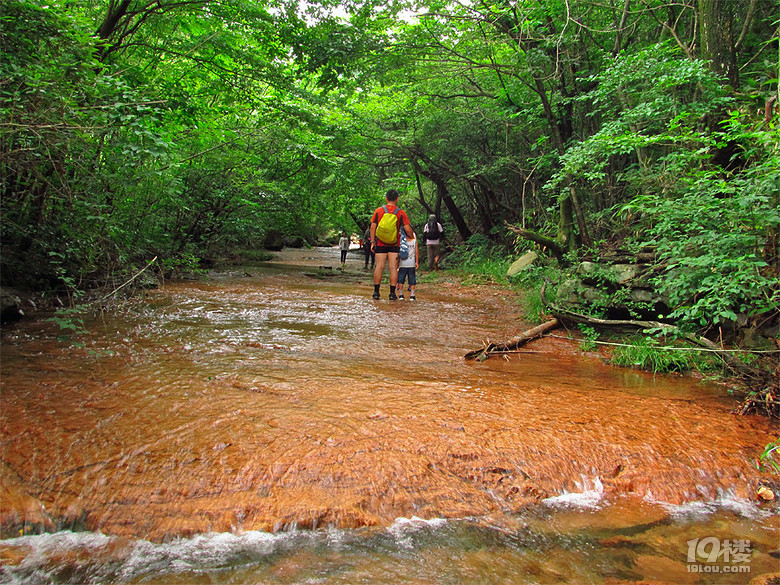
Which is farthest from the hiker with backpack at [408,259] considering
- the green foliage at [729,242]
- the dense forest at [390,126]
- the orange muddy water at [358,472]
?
the green foliage at [729,242]

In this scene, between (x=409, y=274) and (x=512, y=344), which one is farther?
(x=409, y=274)

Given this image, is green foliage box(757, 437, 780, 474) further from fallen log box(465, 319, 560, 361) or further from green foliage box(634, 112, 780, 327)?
fallen log box(465, 319, 560, 361)

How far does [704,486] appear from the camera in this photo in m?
2.87

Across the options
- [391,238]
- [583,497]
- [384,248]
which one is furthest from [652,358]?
[384,248]

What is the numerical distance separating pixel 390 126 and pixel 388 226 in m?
8.46

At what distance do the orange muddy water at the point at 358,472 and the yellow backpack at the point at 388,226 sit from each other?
13.1 feet

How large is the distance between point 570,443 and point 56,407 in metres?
3.65

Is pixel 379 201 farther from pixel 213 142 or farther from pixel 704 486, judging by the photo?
pixel 704 486

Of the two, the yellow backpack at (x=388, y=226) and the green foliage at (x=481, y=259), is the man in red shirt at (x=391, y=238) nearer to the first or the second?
the yellow backpack at (x=388, y=226)

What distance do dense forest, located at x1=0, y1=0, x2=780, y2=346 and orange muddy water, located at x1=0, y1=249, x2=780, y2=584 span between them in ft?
4.65

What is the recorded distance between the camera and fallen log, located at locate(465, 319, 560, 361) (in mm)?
5132

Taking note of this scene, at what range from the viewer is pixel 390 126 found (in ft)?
50.4

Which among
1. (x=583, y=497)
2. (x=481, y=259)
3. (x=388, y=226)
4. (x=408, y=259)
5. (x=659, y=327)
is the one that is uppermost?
(x=388, y=226)

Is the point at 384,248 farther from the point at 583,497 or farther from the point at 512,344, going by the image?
the point at 583,497
